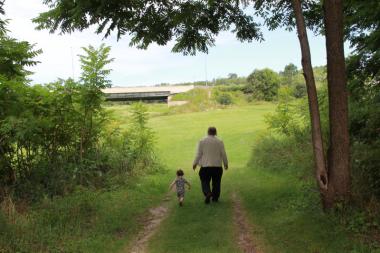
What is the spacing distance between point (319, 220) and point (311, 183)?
3219 millimetres

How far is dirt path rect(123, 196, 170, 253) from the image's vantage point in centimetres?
776

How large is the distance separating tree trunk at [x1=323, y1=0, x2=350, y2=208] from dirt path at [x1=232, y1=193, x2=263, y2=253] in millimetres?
1569

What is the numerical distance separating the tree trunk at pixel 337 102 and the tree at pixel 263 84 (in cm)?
6758

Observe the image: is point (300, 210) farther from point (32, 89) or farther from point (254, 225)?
point (32, 89)

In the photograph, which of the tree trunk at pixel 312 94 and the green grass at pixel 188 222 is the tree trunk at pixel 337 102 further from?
the green grass at pixel 188 222

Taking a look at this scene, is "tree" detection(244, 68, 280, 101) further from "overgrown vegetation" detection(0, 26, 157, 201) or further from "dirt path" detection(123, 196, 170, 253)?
"dirt path" detection(123, 196, 170, 253)

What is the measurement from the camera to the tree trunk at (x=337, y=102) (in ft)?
25.5

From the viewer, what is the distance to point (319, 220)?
7.82 metres

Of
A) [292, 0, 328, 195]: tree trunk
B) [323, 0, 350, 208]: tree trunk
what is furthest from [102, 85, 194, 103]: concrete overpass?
[323, 0, 350, 208]: tree trunk

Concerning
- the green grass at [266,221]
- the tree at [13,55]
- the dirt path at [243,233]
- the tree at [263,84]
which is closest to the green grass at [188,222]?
the green grass at [266,221]

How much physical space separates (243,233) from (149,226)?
6.80ft

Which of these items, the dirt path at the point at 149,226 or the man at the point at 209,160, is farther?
the man at the point at 209,160

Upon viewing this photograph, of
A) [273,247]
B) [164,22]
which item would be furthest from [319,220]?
[164,22]

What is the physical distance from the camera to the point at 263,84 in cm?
7675
